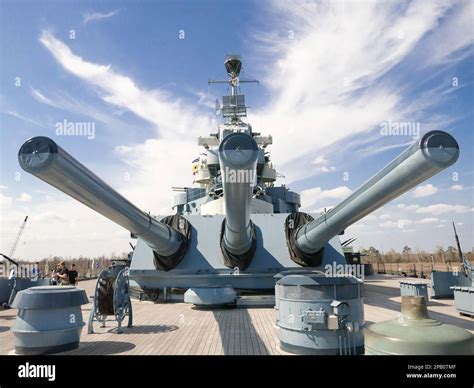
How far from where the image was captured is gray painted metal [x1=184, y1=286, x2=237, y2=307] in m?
6.78

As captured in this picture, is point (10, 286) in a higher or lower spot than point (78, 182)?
lower

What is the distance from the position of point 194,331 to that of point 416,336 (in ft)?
12.6

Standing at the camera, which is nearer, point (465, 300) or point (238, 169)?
point (238, 169)

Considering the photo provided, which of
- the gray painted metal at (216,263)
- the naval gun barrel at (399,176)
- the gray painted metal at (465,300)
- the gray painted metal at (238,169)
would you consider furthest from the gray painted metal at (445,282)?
the gray painted metal at (238,169)

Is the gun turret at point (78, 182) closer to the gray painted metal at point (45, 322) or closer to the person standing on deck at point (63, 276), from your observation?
the gray painted metal at point (45, 322)

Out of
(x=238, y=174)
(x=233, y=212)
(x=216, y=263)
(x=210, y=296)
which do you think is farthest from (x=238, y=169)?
(x=216, y=263)

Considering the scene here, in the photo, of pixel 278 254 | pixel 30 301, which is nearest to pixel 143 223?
pixel 30 301

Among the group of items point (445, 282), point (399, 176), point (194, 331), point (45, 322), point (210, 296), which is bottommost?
point (194, 331)

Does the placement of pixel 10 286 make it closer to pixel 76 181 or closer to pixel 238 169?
pixel 76 181

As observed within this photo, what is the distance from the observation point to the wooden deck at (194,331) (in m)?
4.22

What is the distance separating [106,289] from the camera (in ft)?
17.9

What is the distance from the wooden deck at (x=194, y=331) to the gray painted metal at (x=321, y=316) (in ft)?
1.25

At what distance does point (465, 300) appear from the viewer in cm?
625

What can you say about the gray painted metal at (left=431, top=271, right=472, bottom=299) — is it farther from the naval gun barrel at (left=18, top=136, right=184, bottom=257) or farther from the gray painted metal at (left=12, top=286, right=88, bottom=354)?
the gray painted metal at (left=12, top=286, right=88, bottom=354)
